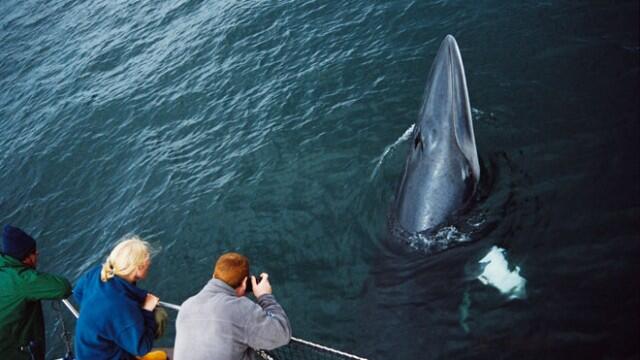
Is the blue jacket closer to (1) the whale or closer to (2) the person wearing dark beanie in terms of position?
(2) the person wearing dark beanie

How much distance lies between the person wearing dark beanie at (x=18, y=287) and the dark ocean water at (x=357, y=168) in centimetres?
387

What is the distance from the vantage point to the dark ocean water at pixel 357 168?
28.5 ft

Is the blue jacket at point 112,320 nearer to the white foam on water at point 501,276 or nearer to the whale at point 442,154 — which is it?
the whale at point 442,154

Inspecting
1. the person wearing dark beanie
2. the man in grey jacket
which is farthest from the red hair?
the person wearing dark beanie

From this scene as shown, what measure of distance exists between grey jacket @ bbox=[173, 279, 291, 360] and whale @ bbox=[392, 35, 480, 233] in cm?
453

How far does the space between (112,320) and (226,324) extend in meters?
1.72

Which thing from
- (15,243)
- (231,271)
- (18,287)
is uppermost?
(15,243)

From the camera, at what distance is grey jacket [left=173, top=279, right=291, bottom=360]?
5504mm

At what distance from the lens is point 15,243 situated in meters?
7.70

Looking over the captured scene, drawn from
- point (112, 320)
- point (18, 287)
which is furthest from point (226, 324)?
point (18, 287)

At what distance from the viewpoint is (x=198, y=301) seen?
5.71 m

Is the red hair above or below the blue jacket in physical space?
above

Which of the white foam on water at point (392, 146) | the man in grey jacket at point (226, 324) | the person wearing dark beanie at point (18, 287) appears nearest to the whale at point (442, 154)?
the white foam on water at point (392, 146)

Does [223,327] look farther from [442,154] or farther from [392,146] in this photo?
[392,146]
